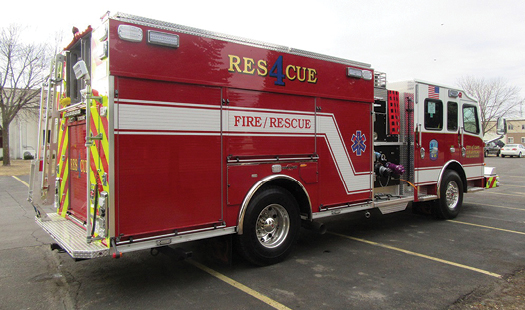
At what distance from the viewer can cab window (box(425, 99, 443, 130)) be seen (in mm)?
7663

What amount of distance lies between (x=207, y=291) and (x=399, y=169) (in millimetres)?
4422

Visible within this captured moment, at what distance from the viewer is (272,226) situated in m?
5.16

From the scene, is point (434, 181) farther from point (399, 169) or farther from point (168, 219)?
point (168, 219)

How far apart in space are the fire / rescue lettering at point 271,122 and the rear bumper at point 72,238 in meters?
A: 2.14

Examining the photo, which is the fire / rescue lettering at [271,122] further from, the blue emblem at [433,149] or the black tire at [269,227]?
the blue emblem at [433,149]

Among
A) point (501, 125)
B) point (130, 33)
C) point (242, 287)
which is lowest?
point (242, 287)

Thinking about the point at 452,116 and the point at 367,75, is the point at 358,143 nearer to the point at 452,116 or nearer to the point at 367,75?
the point at 367,75

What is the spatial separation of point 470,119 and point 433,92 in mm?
1698

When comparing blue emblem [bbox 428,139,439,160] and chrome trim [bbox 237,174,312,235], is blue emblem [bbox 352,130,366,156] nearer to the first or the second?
chrome trim [bbox 237,174,312,235]

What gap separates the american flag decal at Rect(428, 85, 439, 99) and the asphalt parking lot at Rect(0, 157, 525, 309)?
2.83m

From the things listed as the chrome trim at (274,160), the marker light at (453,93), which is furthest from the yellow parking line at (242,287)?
the marker light at (453,93)

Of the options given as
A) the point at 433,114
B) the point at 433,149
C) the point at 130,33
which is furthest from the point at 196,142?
the point at 433,114

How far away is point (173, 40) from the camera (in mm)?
4168

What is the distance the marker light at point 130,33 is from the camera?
3.81 meters
